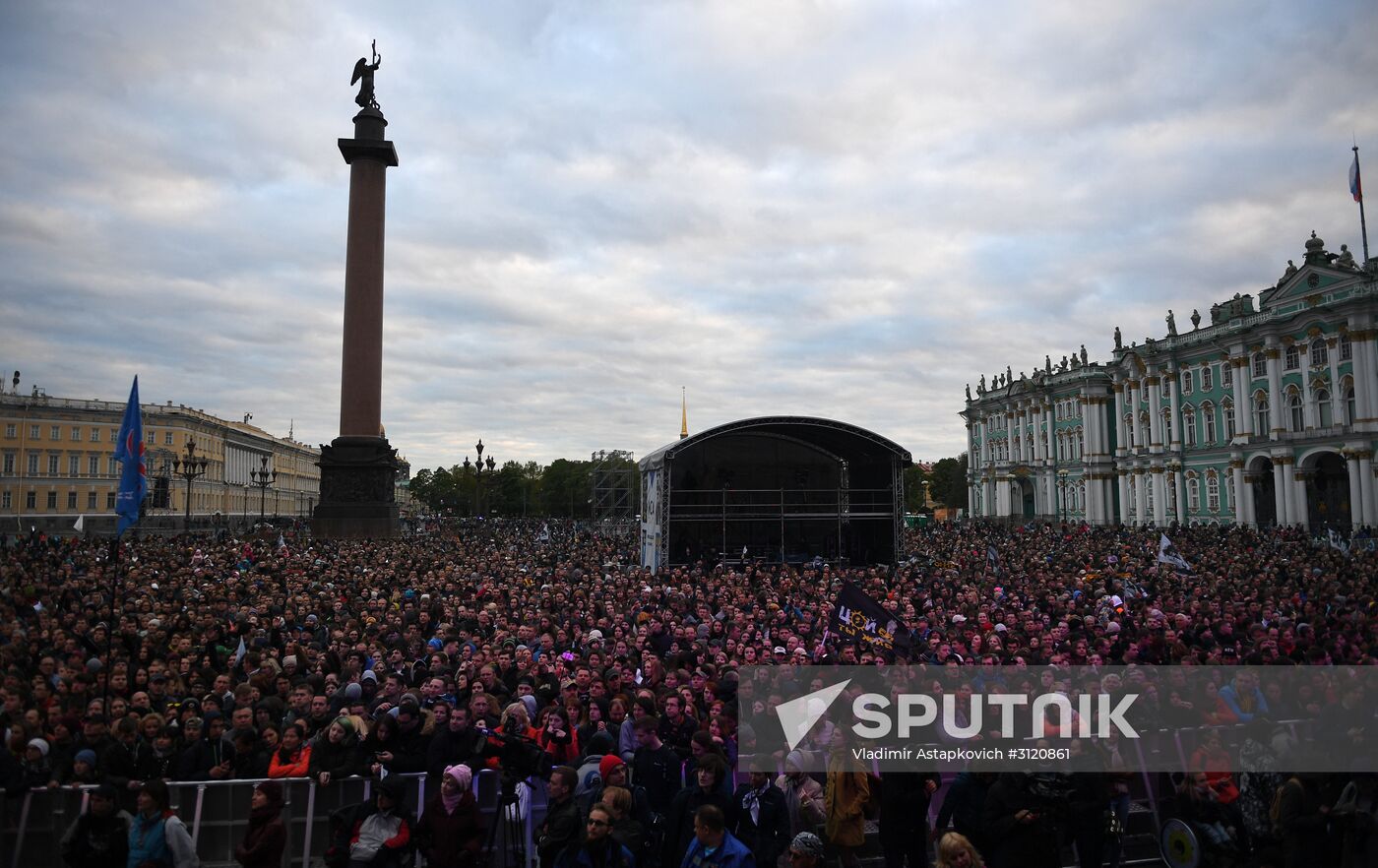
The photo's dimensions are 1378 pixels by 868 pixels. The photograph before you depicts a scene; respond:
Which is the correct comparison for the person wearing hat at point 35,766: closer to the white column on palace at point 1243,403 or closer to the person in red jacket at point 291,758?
the person in red jacket at point 291,758

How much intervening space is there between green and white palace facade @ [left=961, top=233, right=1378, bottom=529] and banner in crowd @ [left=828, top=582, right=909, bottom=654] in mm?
41398

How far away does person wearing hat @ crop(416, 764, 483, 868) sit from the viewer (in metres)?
5.86

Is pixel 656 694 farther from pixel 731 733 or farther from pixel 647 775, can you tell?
pixel 647 775

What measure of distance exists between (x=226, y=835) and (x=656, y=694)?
168 inches

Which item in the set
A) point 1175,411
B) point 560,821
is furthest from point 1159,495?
point 560,821

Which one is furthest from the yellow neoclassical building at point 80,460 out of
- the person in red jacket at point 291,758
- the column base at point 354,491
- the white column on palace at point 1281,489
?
the white column on palace at point 1281,489

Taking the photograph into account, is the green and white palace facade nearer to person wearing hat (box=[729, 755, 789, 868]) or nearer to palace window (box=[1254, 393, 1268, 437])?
palace window (box=[1254, 393, 1268, 437])

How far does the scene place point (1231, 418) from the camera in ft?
176

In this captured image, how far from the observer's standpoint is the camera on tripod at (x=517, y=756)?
678 centimetres

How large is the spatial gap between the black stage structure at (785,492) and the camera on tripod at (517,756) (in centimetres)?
2284

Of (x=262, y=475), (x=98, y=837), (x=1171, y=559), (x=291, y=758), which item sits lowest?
(x=98, y=837)

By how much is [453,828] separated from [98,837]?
96.1 inches
